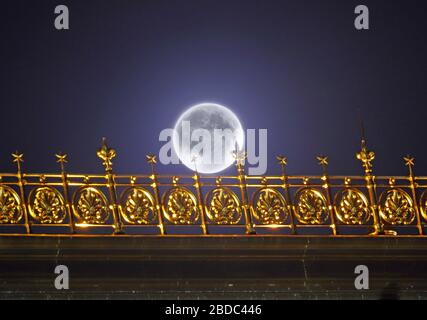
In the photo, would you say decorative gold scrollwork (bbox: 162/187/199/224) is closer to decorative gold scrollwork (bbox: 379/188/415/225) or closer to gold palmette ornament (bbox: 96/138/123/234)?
gold palmette ornament (bbox: 96/138/123/234)

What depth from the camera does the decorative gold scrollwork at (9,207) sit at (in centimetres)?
1705

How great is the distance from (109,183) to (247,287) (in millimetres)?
2884

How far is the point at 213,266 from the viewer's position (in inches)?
660

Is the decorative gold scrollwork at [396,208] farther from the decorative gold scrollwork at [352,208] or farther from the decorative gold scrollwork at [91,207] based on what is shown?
the decorative gold scrollwork at [91,207]

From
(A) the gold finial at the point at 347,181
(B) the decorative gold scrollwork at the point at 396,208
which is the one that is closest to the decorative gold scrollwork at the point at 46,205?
(A) the gold finial at the point at 347,181

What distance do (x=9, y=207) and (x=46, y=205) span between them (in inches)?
24.5

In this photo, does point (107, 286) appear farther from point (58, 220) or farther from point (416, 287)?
point (416, 287)

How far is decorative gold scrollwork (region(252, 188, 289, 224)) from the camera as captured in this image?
1733cm

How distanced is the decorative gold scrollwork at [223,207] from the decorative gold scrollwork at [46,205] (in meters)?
2.45

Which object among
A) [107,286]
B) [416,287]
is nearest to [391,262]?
[416,287]

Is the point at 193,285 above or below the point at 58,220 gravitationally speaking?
below

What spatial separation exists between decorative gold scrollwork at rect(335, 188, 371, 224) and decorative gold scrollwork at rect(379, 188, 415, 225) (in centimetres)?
29

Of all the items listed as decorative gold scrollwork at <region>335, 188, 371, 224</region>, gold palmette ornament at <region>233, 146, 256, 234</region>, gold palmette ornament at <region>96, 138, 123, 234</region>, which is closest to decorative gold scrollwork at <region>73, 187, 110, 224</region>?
gold palmette ornament at <region>96, 138, 123, 234</region>

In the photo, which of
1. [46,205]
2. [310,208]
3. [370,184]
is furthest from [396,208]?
[46,205]
